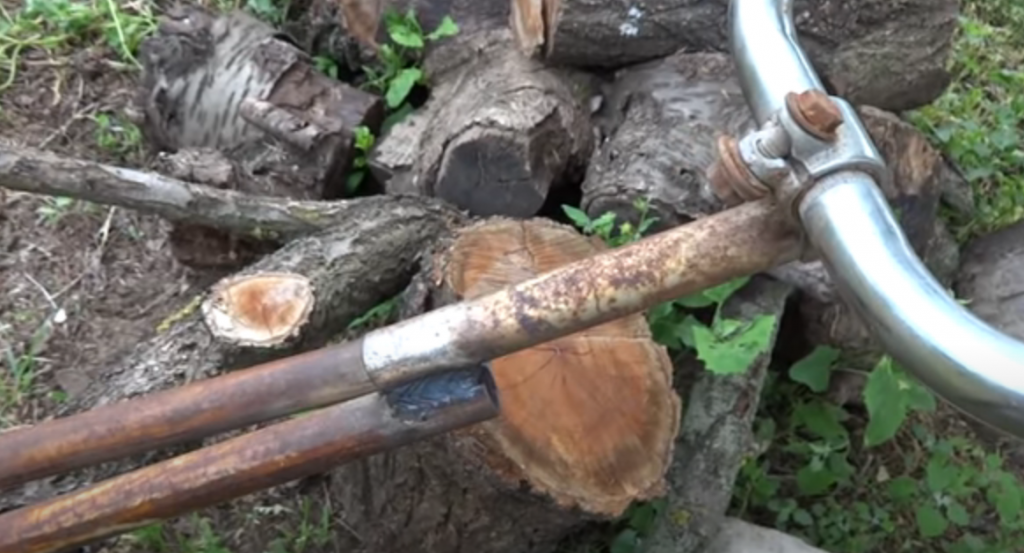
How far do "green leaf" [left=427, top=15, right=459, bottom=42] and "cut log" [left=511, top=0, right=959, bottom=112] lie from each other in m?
0.17

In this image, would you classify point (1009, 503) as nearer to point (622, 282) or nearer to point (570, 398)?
point (570, 398)

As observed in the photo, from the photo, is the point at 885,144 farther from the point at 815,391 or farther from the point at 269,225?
the point at 269,225

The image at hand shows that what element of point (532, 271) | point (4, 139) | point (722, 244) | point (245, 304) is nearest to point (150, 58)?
point (4, 139)

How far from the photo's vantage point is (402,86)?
8.98 ft

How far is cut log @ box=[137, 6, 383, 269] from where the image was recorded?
2607mm

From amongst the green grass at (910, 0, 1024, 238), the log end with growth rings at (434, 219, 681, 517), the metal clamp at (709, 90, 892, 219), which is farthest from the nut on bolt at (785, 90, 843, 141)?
the green grass at (910, 0, 1024, 238)

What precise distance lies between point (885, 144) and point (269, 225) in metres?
1.10

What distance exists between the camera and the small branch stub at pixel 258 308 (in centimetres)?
200

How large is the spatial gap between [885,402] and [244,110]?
1.36 m

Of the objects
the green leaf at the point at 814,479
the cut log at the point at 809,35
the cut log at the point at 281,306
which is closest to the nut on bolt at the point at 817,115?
the cut log at the point at 281,306

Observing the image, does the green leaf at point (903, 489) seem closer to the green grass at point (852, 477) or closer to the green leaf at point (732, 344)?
the green grass at point (852, 477)

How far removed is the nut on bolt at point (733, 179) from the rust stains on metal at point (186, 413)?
1.56 feet

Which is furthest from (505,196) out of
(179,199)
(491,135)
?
(179,199)

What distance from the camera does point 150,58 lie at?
2.86m
